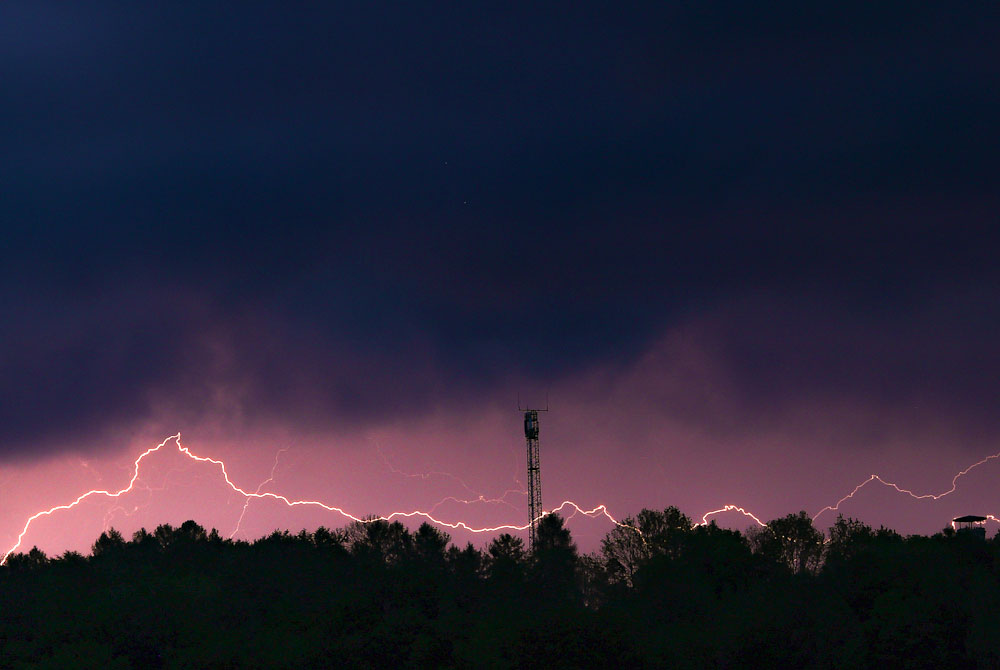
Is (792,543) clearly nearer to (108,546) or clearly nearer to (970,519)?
(970,519)

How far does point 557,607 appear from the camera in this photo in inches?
3469

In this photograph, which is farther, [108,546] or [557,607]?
[108,546]

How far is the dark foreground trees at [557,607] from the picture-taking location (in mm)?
78000

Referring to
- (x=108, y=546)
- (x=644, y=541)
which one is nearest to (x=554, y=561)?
(x=644, y=541)

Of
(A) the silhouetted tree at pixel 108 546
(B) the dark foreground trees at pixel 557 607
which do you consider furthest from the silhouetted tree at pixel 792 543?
(A) the silhouetted tree at pixel 108 546

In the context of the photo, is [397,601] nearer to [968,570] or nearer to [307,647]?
[307,647]

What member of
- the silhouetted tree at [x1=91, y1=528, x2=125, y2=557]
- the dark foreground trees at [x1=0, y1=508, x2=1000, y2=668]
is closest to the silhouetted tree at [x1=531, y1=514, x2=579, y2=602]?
the dark foreground trees at [x1=0, y1=508, x2=1000, y2=668]

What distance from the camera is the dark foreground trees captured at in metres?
78.0

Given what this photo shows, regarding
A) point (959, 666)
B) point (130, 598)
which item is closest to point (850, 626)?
point (959, 666)

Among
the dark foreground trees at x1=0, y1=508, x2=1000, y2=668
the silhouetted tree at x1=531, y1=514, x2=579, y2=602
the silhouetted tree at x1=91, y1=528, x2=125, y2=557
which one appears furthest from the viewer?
the silhouetted tree at x1=91, y1=528, x2=125, y2=557

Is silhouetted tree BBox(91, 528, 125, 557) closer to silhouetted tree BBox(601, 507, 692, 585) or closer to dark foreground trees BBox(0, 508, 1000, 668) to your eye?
dark foreground trees BBox(0, 508, 1000, 668)

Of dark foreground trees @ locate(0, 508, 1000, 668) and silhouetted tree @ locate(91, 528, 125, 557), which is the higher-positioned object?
silhouetted tree @ locate(91, 528, 125, 557)

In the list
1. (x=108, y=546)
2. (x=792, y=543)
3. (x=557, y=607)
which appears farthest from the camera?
(x=108, y=546)

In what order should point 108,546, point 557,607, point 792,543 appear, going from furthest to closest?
point 108,546 → point 792,543 → point 557,607
